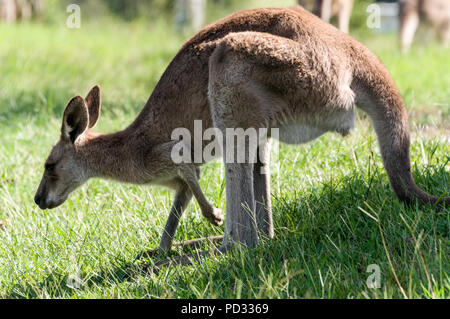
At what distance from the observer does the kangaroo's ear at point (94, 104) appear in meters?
3.77

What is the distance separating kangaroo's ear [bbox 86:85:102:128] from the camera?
3768mm

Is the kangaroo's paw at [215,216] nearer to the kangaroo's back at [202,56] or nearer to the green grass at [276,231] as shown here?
the green grass at [276,231]

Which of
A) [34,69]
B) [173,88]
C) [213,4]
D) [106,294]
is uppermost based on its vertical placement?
[213,4]

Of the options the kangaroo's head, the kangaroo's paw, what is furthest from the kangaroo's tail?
the kangaroo's head

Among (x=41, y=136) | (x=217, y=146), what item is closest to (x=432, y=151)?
(x=217, y=146)

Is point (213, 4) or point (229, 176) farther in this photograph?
point (213, 4)

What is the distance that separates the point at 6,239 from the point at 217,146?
1380mm

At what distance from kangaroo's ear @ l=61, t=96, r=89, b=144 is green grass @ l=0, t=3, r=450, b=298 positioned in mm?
518

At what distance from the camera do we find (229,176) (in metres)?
2.88

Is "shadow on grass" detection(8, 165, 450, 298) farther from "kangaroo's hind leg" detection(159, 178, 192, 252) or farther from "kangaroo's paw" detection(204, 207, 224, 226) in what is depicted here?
"kangaroo's paw" detection(204, 207, 224, 226)

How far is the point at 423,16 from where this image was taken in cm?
1044

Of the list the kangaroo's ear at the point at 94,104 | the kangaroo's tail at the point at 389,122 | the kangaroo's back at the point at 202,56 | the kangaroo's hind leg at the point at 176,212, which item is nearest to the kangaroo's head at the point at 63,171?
the kangaroo's ear at the point at 94,104

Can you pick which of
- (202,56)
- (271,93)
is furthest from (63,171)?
(271,93)
